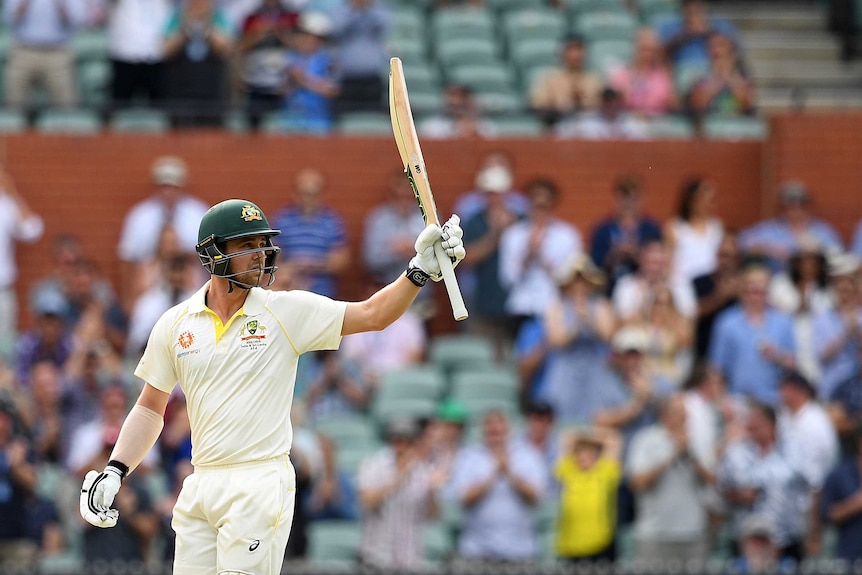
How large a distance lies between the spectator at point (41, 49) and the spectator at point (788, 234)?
20.7ft

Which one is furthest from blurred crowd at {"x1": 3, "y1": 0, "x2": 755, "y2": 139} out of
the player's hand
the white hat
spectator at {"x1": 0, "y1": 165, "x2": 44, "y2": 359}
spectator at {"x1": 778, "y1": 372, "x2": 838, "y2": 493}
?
the player's hand

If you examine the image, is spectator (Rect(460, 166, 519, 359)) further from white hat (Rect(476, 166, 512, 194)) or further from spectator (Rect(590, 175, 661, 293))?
spectator (Rect(590, 175, 661, 293))

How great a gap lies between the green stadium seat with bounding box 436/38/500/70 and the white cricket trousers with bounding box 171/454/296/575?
33.4 ft

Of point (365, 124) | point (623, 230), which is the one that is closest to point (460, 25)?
point (365, 124)

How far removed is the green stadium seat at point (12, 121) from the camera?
1575 centimetres

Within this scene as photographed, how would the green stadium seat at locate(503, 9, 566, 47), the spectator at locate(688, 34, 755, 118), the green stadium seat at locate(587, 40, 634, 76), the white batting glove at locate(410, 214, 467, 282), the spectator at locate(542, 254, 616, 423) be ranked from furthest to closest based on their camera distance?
the green stadium seat at locate(503, 9, 566, 47), the green stadium seat at locate(587, 40, 634, 76), the spectator at locate(688, 34, 755, 118), the spectator at locate(542, 254, 616, 423), the white batting glove at locate(410, 214, 467, 282)

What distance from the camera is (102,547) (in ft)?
40.6

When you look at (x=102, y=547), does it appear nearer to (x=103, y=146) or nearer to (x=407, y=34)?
(x=103, y=146)

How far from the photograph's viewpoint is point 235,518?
7512 millimetres

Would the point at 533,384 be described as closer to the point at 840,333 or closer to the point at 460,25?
the point at 840,333

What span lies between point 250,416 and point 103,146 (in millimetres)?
8608

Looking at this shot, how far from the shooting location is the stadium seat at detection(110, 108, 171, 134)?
52.4 ft

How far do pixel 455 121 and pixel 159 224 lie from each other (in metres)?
2.94

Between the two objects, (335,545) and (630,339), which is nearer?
(335,545)
